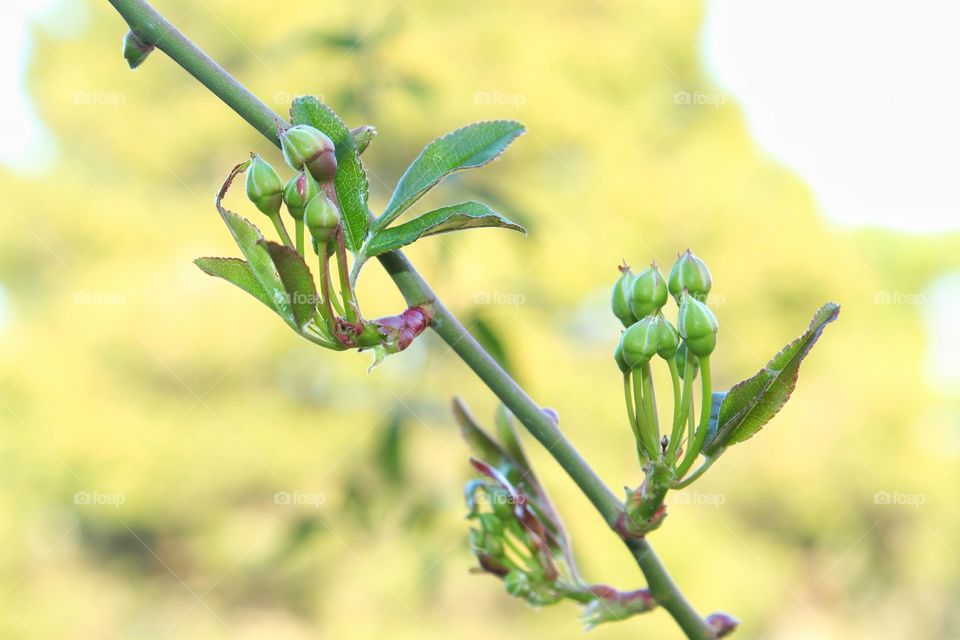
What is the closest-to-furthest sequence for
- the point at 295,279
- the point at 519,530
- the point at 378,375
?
1. the point at 295,279
2. the point at 519,530
3. the point at 378,375

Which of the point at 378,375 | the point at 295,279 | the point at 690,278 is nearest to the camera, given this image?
the point at 295,279

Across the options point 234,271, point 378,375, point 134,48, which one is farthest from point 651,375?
point 378,375

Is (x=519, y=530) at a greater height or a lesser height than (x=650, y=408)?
lesser

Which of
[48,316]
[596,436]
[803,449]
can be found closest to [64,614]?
[48,316]

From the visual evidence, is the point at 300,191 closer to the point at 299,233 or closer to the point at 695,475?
the point at 299,233

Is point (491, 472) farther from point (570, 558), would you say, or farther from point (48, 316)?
point (48, 316)

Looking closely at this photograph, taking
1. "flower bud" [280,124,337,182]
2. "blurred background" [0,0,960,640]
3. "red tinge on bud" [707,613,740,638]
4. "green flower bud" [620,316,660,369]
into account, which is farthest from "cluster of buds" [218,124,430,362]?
"blurred background" [0,0,960,640]
